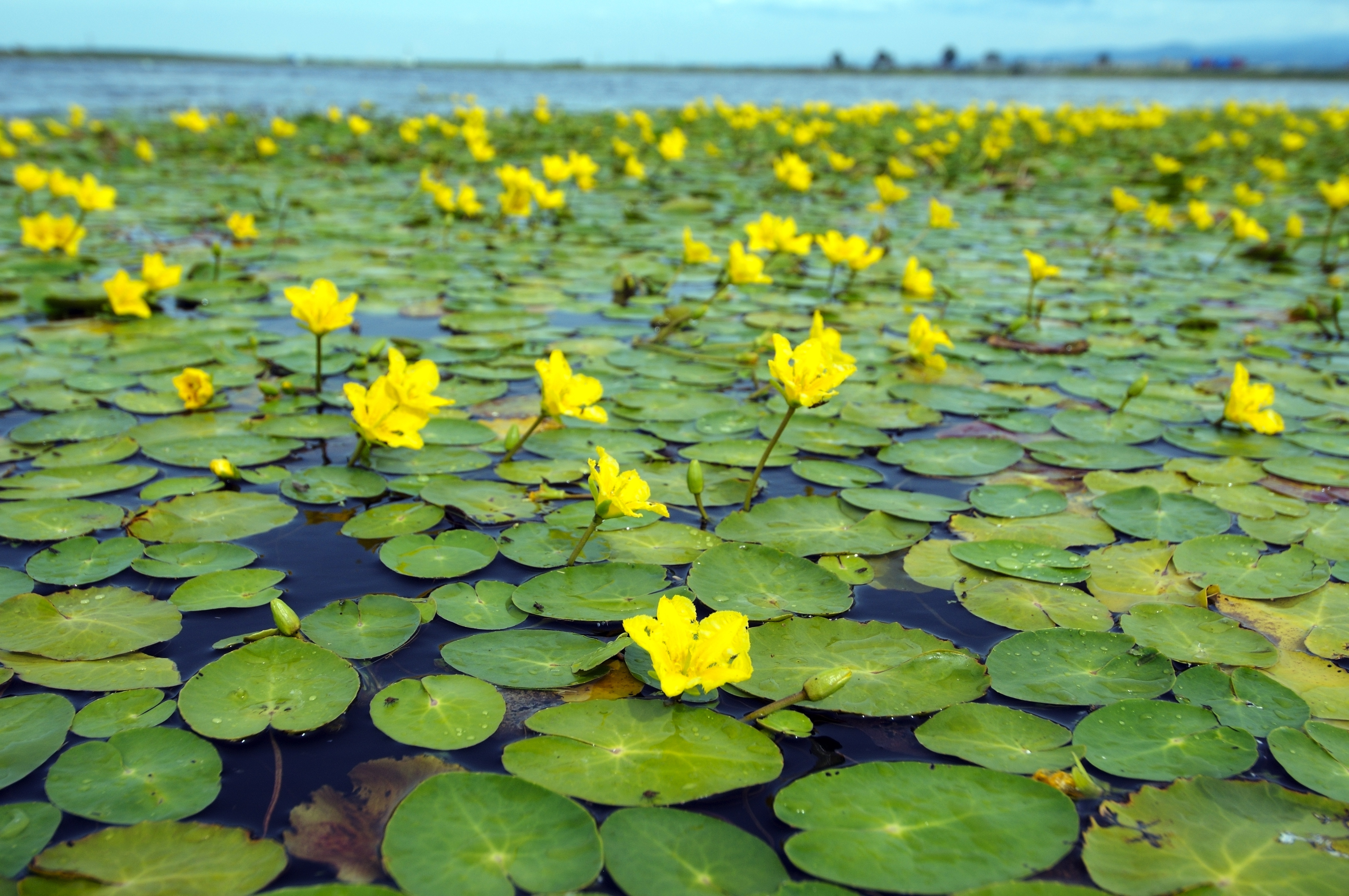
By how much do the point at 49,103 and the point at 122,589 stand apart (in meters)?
17.2

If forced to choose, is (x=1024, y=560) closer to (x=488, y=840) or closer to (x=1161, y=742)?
(x=1161, y=742)

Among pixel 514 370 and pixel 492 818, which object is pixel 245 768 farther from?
pixel 514 370

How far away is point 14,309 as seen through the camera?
11.7ft

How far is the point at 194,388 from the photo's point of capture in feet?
8.25

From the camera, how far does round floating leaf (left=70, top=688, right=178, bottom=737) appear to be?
1.30 m

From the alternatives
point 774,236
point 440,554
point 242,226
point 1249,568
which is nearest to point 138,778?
point 440,554

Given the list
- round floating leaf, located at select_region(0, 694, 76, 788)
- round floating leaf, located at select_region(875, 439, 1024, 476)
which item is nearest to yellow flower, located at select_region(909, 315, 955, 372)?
round floating leaf, located at select_region(875, 439, 1024, 476)

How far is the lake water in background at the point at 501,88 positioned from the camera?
1744 centimetres

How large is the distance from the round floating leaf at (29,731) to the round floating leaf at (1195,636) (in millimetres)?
1869

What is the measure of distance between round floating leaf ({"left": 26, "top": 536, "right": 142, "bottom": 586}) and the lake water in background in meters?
14.1

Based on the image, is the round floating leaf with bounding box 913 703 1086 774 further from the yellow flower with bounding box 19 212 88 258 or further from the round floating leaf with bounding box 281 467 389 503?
the yellow flower with bounding box 19 212 88 258

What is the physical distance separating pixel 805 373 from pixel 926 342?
129 cm

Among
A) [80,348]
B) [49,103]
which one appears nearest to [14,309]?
[80,348]

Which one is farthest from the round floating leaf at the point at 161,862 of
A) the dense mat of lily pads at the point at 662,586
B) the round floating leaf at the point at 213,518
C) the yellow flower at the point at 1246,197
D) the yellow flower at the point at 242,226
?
the yellow flower at the point at 1246,197
